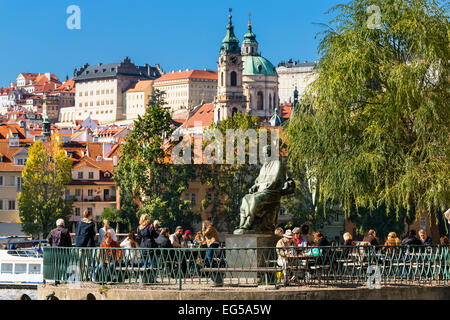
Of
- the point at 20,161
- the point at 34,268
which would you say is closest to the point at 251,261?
the point at 34,268

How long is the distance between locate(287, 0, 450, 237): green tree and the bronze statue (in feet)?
19.8

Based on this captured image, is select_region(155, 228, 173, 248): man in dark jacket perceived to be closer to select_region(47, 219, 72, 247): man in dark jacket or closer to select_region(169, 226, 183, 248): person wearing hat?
select_region(47, 219, 72, 247): man in dark jacket

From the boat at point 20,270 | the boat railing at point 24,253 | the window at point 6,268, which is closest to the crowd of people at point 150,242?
the boat at point 20,270

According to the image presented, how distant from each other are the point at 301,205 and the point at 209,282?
62191mm

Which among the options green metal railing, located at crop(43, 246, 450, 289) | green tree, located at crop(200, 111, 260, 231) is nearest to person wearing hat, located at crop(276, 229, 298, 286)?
green metal railing, located at crop(43, 246, 450, 289)

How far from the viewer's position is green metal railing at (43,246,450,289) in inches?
926

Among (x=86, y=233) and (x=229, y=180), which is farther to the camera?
(x=229, y=180)

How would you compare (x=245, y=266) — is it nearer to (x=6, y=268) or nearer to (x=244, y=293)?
(x=244, y=293)

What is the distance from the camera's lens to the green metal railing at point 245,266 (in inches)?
926

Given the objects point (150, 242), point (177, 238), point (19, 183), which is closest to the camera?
point (150, 242)

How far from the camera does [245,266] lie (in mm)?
24172

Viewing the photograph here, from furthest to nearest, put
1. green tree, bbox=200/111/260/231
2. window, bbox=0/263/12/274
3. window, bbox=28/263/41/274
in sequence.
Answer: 1. green tree, bbox=200/111/260/231
2. window, bbox=0/263/12/274
3. window, bbox=28/263/41/274

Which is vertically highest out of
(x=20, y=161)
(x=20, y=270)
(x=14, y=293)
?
(x=20, y=161)

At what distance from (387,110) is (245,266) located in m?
9.53
